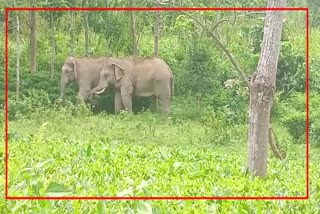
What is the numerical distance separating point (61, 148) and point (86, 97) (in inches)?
170

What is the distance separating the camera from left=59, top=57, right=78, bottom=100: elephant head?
10.9m

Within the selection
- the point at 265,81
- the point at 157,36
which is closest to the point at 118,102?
the point at 157,36

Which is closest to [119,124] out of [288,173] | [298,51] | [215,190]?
[298,51]

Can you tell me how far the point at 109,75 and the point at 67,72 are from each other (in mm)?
1435

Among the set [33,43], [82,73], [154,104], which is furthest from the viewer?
[82,73]

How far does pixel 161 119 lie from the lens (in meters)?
8.27

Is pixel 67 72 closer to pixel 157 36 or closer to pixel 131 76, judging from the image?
pixel 131 76

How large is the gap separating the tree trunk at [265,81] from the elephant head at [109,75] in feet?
21.9

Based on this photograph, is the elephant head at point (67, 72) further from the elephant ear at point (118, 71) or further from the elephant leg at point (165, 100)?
the elephant leg at point (165, 100)

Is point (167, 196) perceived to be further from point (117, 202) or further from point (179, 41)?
point (179, 41)

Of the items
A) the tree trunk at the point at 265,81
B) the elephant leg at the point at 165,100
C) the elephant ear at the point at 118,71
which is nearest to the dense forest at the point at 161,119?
the elephant leg at the point at 165,100

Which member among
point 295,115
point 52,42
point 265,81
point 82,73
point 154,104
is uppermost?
point 52,42

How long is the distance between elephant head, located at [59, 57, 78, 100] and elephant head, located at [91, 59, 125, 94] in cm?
43

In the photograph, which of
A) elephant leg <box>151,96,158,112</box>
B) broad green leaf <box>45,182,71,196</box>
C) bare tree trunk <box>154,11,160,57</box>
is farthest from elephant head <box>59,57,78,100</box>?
broad green leaf <box>45,182,71,196</box>
